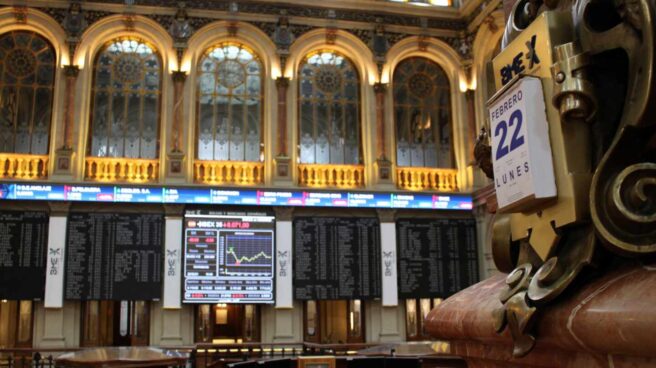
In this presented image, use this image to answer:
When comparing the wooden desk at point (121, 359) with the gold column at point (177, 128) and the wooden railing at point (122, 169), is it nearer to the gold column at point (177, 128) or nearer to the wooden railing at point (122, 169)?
the gold column at point (177, 128)

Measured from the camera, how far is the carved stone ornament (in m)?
1.08

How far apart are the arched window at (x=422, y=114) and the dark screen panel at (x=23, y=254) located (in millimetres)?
9098

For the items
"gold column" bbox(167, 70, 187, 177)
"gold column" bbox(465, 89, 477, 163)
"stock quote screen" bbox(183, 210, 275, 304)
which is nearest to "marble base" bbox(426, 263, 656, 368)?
"stock quote screen" bbox(183, 210, 275, 304)

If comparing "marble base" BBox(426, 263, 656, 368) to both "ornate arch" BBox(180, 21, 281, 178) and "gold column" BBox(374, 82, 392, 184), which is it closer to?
"ornate arch" BBox(180, 21, 281, 178)

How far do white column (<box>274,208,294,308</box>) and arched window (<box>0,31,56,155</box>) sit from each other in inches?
236

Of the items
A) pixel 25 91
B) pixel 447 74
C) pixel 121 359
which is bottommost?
pixel 121 359

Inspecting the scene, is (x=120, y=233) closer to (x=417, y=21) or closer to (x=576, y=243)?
(x=417, y=21)

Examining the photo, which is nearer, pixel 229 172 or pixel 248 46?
pixel 229 172

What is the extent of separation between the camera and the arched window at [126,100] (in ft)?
53.4

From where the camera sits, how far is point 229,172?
54.0 ft

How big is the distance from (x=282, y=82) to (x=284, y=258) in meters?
4.63

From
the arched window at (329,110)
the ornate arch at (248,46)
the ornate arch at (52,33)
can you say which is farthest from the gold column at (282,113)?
the ornate arch at (52,33)

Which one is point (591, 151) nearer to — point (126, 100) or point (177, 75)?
point (177, 75)

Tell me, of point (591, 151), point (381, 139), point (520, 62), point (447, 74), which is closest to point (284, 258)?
point (381, 139)
